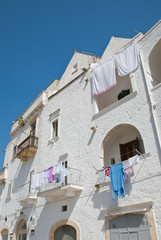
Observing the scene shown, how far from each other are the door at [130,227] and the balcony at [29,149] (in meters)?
9.23

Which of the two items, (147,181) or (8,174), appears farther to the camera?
(8,174)

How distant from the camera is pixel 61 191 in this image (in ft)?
40.2

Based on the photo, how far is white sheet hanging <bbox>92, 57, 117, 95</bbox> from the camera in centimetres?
1309

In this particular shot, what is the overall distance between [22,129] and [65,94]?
7346mm

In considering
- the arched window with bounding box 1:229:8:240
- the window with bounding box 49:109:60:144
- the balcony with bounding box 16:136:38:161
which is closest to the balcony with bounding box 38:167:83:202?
the window with bounding box 49:109:60:144

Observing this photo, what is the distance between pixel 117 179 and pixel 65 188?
124 inches

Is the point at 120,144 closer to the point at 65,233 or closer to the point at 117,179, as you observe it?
the point at 117,179

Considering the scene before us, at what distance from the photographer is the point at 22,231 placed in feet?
51.4

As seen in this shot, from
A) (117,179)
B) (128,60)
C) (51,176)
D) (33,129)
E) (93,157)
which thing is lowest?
(117,179)

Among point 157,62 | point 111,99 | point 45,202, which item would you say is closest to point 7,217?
point 45,202

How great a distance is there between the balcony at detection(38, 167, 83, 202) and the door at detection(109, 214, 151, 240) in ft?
9.13

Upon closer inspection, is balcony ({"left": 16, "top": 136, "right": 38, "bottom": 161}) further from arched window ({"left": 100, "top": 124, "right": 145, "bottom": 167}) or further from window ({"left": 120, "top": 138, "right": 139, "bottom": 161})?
window ({"left": 120, "top": 138, "right": 139, "bottom": 161})

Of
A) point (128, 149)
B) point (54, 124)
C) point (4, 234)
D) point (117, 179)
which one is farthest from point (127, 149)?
point (4, 234)

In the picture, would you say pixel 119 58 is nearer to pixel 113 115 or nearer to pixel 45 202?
pixel 113 115
